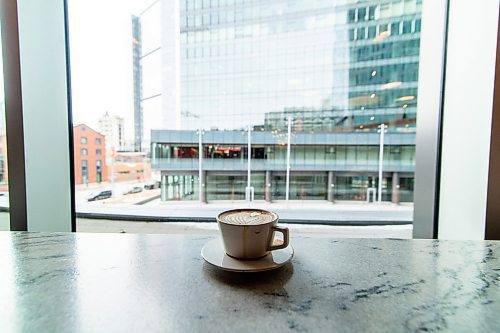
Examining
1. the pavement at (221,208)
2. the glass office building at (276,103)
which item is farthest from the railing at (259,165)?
the pavement at (221,208)

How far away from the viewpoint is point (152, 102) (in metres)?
1.71

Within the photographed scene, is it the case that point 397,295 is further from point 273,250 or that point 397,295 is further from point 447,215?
point 447,215

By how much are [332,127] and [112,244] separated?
153 centimetres

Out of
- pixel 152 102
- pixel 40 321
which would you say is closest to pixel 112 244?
pixel 40 321

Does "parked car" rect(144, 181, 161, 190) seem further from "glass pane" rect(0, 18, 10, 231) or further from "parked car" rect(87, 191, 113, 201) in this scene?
"glass pane" rect(0, 18, 10, 231)

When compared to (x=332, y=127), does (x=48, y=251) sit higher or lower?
lower

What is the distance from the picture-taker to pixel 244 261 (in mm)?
498

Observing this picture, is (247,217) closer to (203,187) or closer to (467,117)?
(467,117)

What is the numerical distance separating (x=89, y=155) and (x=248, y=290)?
1474mm

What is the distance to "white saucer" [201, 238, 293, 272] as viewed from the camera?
0.47 metres

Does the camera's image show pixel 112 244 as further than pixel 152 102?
No

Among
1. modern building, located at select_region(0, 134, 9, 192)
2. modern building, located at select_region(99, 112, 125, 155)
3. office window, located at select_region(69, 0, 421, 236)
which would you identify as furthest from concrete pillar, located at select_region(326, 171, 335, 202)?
modern building, located at select_region(0, 134, 9, 192)

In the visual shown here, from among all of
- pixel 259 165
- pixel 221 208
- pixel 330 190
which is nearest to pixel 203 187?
pixel 221 208

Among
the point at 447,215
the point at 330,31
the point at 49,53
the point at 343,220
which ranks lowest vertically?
the point at 343,220
